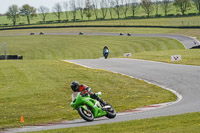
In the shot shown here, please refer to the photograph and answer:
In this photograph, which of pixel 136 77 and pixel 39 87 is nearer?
pixel 39 87

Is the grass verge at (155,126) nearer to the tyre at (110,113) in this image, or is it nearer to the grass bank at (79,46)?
the tyre at (110,113)

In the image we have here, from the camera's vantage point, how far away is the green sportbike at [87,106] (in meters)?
13.3

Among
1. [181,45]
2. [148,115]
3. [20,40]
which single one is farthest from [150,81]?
[20,40]

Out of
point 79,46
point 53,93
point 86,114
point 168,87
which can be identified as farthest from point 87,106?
point 79,46

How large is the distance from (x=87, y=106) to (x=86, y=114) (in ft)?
0.98

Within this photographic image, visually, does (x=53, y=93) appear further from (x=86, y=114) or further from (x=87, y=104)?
(x=87, y=104)

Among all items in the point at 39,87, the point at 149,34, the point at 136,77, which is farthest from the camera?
the point at 149,34

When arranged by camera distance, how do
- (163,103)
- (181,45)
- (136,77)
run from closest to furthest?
1. (163,103)
2. (136,77)
3. (181,45)

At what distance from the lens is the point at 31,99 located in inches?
A: 744

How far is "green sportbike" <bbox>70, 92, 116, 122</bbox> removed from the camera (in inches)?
525

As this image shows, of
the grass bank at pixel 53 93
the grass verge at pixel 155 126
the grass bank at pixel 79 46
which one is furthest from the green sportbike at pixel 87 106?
the grass bank at pixel 79 46

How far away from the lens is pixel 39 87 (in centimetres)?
2134

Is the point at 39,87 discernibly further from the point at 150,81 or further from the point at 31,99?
the point at 150,81

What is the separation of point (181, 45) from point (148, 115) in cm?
5625
